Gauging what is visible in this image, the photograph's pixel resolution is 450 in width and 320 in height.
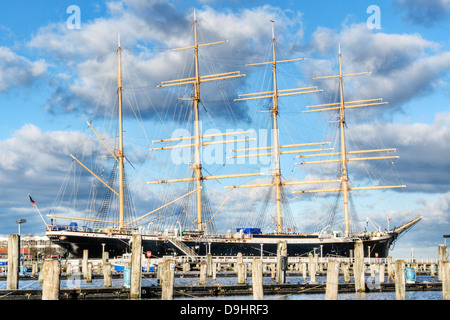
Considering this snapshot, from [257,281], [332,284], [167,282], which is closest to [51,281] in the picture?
[167,282]

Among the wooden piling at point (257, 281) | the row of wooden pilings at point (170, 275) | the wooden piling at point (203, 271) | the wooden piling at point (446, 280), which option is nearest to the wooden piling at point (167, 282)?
the row of wooden pilings at point (170, 275)

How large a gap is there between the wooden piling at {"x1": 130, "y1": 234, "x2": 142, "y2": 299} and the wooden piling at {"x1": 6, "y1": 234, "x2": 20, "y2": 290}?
8.47m

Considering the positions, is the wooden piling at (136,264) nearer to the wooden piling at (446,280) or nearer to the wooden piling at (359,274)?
the wooden piling at (359,274)

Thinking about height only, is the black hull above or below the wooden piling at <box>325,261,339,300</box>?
above

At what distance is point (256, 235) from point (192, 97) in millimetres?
25351

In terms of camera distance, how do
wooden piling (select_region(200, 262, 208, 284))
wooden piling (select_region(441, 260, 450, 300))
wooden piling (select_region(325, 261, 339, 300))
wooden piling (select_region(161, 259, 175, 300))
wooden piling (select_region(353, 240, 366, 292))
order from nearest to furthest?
wooden piling (select_region(325, 261, 339, 300)) → wooden piling (select_region(161, 259, 175, 300)) → wooden piling (select_region(441, 260, 450, 300)) → wooden piling (select_region(353, 240, 366, 292)) → wooden piling (select_region(200, 262, 208, 284))

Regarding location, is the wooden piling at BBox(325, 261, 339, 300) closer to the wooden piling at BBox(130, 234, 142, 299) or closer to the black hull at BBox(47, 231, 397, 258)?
the wooden piling at BBox(130, 234, 142, 299)

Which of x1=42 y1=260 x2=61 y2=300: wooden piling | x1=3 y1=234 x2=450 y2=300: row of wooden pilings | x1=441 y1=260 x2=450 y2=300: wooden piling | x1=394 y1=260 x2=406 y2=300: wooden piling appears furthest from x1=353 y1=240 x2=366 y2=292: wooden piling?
x1=42 y1=260 x2=61 y2=300: wooden piling

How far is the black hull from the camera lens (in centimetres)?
8188

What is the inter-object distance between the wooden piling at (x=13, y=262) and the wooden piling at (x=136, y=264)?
8468mm

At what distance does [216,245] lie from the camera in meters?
90.0
